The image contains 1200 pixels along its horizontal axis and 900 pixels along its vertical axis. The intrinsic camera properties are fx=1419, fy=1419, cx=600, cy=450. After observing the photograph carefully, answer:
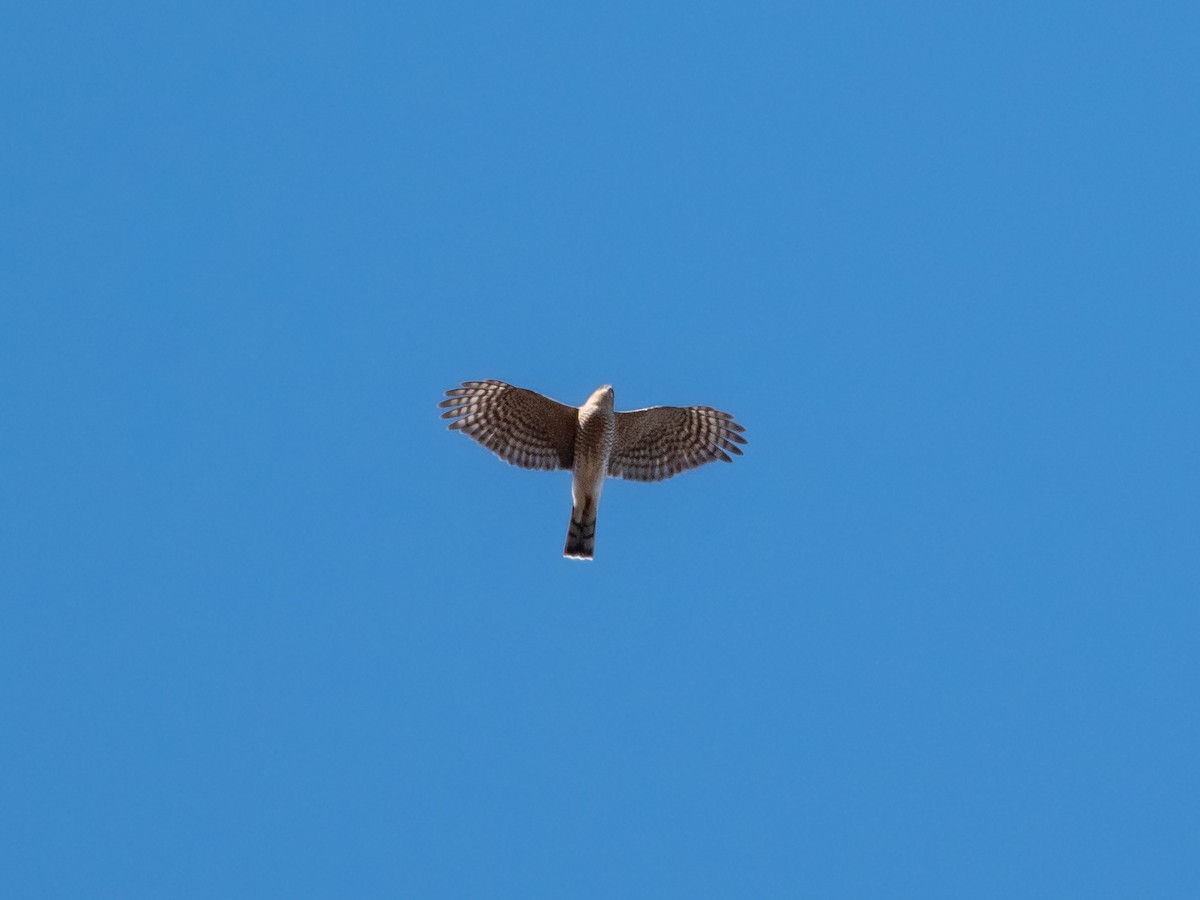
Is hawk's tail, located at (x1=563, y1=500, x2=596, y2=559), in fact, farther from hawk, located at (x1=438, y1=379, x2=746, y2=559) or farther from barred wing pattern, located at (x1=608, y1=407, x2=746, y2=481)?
barred wing pattern, located at (x1=608, y1=407, x2=746, y2=481)

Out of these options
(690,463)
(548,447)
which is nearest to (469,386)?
(548,447)

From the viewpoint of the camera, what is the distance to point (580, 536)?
56.4 feet

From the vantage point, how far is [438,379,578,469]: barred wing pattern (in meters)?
17.5

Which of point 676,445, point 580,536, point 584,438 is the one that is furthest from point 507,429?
point 676,445

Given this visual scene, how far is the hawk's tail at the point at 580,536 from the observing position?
17.2 m

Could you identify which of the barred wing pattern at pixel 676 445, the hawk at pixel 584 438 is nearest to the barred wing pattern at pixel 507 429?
the hawk at pixel 584 438

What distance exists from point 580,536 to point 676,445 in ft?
5.67

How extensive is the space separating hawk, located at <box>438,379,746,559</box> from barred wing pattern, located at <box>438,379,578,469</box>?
1 centimetres

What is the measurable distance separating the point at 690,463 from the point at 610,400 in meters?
1.69

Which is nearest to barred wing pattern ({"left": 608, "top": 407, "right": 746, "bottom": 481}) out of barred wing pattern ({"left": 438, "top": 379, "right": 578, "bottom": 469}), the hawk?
the hawk

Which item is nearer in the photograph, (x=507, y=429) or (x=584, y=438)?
(x=584, y=438)

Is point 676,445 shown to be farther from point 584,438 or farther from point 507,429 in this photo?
point 507,429

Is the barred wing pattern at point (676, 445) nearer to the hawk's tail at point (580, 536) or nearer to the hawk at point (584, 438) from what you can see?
the hawk at point (584, 438)

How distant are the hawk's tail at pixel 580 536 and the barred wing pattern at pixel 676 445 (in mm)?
729
